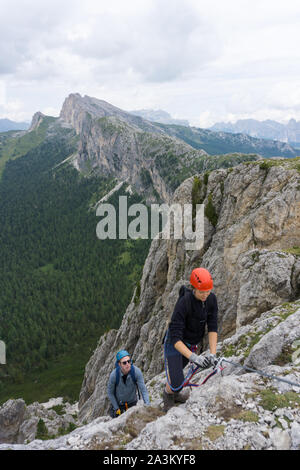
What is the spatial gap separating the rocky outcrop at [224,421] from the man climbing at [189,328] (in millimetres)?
715

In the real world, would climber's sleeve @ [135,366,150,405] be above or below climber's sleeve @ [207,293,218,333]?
below

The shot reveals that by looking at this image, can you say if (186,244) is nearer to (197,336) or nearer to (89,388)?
(197,336)

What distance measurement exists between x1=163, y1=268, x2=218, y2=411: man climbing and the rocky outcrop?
0.71m

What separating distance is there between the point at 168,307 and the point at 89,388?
3487 cm

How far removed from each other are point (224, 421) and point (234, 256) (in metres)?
19.9

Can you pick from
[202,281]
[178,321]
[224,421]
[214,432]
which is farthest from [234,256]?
[214,432]

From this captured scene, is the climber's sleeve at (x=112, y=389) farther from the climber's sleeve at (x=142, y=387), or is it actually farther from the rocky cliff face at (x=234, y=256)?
the rocky cliff face at (x=234, y=256)

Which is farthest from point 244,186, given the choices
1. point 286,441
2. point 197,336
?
point 286,441

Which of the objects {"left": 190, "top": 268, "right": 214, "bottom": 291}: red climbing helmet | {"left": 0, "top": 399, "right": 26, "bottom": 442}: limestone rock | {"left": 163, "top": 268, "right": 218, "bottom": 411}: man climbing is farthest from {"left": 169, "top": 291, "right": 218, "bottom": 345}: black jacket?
{"left": 0, "top": 399, "right": 26, "bottom": 442}: limestone rock

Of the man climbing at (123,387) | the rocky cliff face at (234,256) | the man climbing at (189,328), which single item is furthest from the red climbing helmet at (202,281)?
the rocky cliff face at (234,256)

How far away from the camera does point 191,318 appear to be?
955 cm

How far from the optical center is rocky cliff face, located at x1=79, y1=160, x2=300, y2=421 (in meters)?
19.2

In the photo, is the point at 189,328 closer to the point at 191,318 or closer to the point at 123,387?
the point at 191,318

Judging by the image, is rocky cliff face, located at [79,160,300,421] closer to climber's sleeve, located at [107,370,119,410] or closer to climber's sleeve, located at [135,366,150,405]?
climber's sleeve, located at [135,366,150,405]
